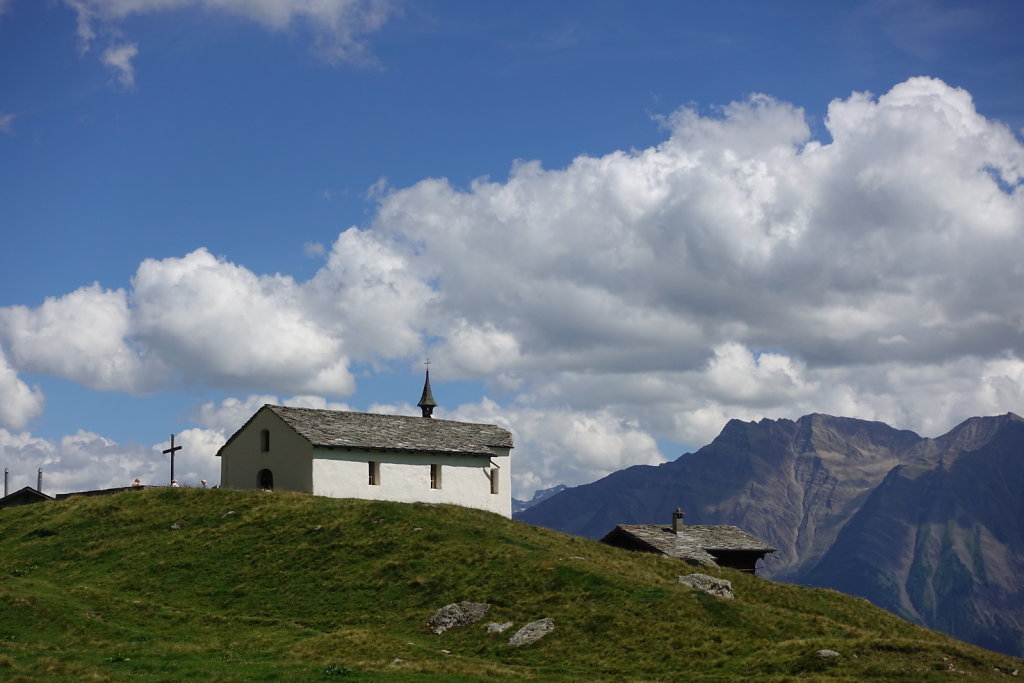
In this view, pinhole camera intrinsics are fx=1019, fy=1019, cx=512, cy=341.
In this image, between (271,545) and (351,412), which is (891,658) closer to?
(271,545)

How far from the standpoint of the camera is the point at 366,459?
225ft

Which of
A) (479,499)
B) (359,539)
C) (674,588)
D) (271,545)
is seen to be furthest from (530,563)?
(479,499)

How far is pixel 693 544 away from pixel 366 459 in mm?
24728

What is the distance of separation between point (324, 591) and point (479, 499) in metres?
25.3

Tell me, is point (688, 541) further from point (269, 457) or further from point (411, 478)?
point (269, 457)

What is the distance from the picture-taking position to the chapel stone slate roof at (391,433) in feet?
224

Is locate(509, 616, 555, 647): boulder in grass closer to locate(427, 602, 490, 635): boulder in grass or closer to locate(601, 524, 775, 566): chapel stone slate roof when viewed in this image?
locate(427, 602, 490, 635): boulder in grass

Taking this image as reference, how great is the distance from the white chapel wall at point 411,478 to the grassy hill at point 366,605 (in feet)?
13.7

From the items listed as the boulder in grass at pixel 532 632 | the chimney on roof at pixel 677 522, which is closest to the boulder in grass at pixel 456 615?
the boulder in grass at pixel 532 632

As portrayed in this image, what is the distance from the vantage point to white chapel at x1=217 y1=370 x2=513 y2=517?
6731 cm

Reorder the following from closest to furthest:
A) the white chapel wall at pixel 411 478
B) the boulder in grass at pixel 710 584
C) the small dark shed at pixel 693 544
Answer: the boulder in grass at pixel 710 584 < the white chapel wall at pixel 411 478 < the small dark shed at pixel 693 544

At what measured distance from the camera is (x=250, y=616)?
4631cm

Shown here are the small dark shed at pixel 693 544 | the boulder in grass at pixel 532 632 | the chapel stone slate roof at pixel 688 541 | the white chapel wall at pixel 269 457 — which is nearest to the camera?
the boulder in grass at pixel 532 632

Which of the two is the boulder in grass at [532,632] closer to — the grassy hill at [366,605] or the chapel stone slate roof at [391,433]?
the grassy hill at [366,605]
